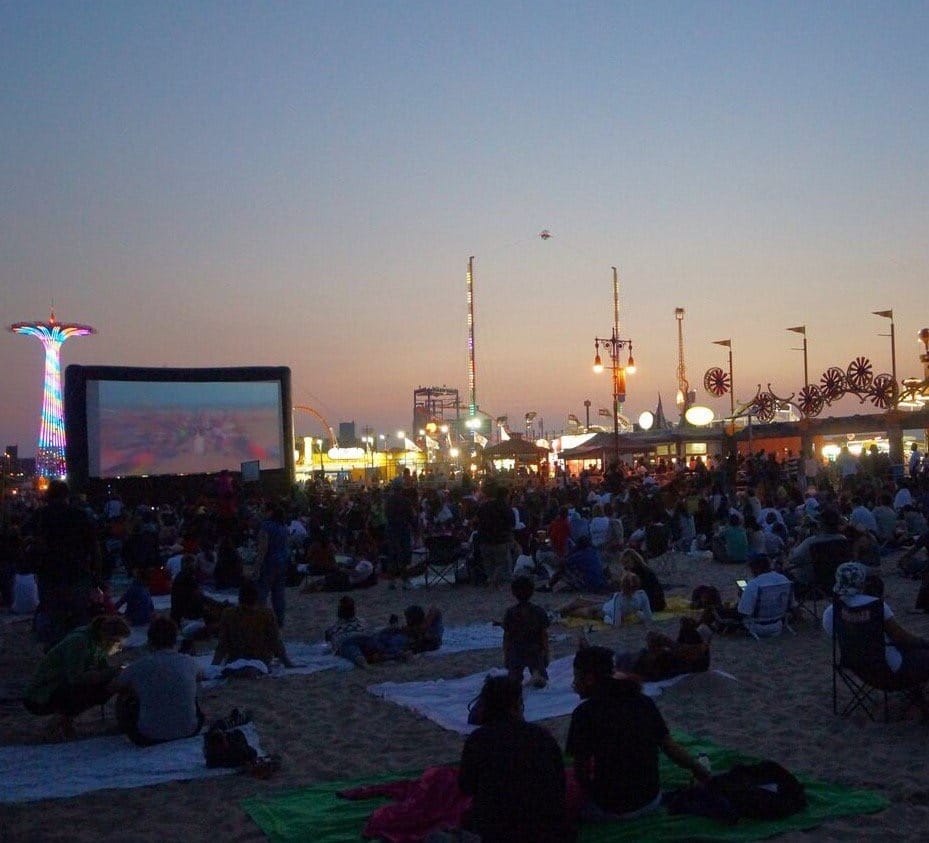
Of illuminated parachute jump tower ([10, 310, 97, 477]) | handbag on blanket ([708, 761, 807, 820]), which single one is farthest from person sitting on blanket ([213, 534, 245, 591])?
illuminated parachute jump tower ([10, 310, 97, 477])

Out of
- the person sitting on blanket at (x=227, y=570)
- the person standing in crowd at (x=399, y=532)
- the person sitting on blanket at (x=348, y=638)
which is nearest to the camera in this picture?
the person sitting on blanket at (x=348, y=638)

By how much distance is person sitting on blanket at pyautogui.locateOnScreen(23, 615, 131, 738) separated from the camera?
6500mm

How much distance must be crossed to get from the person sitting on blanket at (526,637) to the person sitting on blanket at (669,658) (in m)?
0.35

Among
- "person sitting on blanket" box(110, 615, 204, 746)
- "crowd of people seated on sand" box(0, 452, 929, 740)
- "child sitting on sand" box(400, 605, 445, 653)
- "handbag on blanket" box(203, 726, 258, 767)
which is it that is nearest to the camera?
"handbag on blanket" box(203, 726, 258, 767)

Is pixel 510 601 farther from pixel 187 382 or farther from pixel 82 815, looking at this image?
pixel 187 382

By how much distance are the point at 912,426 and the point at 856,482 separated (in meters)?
→ 10.2

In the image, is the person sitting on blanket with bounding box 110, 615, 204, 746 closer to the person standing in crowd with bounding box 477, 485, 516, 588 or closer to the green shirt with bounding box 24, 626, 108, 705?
the green shirt with bounding box 24, 626, 108, 705

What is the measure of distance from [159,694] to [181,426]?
88.5 ft

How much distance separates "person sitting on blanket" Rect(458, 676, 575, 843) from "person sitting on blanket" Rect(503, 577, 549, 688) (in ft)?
12.5

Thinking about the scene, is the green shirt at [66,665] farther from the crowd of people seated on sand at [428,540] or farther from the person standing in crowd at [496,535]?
the person standing in crowd at [496,535]

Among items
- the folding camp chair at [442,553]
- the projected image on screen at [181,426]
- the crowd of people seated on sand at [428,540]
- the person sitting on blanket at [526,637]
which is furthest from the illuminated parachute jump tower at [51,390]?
the person sitting on blanket at [526,637]

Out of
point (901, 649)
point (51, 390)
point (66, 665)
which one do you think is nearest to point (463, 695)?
point (66, 665)

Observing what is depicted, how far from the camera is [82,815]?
5.01 meters

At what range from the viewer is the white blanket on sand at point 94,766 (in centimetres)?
544
